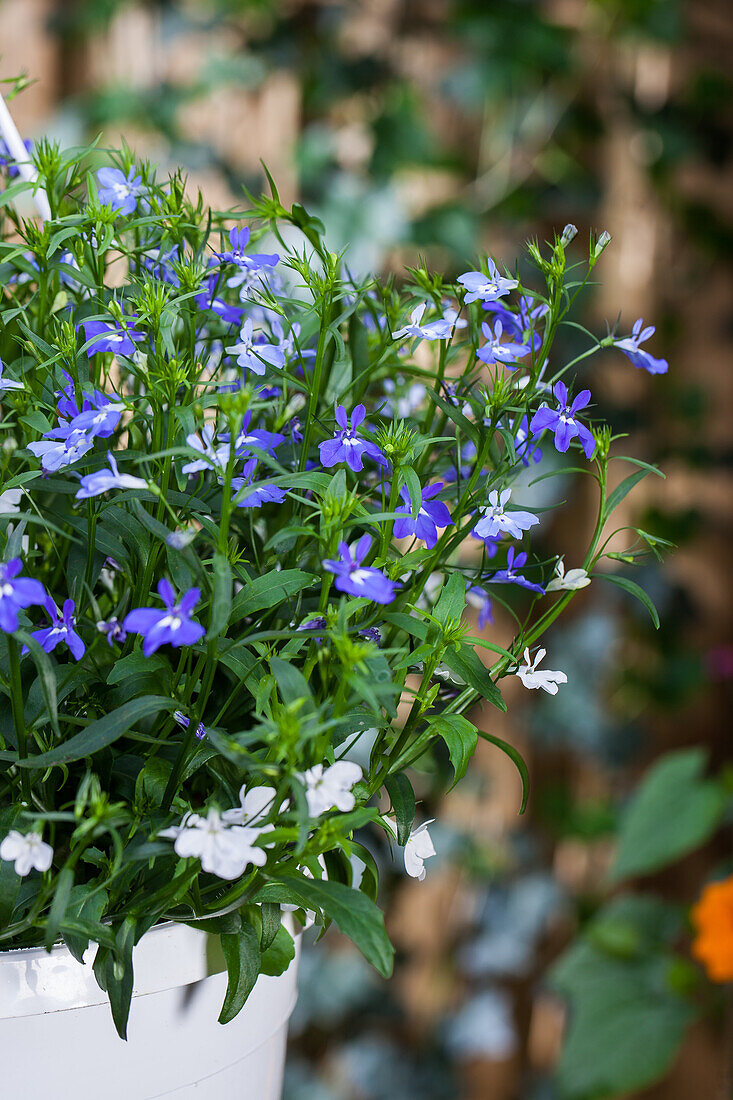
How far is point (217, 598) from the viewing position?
26 centimetres

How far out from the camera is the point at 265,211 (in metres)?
0.40

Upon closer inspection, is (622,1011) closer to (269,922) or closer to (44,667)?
(269,922)

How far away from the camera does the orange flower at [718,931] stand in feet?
2.71

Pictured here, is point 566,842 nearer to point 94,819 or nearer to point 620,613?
point 620,613

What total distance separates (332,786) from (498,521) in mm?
111

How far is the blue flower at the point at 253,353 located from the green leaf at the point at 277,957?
7.8 inches

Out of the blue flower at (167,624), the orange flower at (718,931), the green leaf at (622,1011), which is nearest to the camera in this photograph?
the blue flower at (167,624)

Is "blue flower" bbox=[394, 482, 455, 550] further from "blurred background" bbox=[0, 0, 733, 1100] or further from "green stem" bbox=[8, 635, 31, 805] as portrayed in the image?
"blurred background" bbox=[0, 0, 733, 1100]

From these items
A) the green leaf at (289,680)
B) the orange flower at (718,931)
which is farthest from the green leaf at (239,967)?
the orange flower at (718,931)

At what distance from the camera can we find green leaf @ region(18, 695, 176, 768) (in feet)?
0.93

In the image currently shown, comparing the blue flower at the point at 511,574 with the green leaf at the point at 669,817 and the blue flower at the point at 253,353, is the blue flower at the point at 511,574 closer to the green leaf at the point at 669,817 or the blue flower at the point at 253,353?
the blue flower at the point at 253,353

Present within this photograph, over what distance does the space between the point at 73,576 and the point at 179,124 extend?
91 centimetres

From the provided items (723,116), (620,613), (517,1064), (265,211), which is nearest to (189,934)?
(265,211)

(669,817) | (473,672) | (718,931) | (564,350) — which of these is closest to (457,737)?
(473,672)
